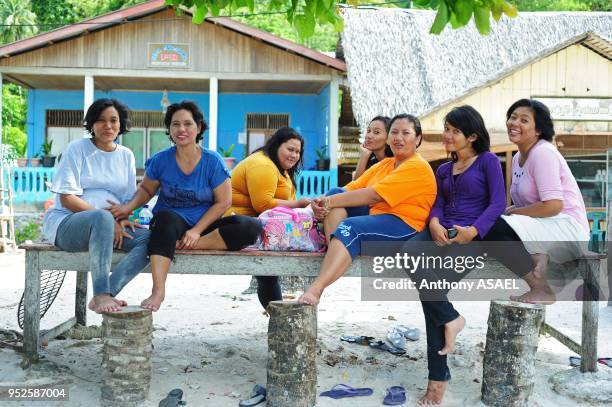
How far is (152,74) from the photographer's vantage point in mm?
12773

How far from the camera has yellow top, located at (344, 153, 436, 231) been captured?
402 cm

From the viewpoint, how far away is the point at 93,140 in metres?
4.42

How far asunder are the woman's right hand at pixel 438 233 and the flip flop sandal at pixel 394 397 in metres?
0.94

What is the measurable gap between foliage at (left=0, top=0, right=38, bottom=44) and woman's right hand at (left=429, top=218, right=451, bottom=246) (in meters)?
26.5

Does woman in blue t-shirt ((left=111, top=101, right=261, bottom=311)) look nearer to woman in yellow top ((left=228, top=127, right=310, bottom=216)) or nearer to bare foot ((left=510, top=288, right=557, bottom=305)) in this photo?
woman in yellow top ((left=228, top=127, right=310, bottom=216))

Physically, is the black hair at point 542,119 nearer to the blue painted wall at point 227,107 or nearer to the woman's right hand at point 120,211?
the woman's right hand at point 120,211

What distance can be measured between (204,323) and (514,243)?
9.37 ft

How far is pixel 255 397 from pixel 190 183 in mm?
1457

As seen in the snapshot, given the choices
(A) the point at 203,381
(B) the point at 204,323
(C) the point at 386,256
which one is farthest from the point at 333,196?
(B) the point at 204,323

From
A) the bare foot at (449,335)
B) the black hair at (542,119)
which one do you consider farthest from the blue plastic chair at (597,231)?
the bare foot at (449,335)

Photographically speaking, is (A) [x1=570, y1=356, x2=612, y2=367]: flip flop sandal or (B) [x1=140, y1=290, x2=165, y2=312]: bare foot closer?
(B) [x1=140, y1=290, x2=165, y2=312]: bare foot

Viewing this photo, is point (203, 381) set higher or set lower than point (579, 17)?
lower

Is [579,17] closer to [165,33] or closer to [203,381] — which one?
[165,33]

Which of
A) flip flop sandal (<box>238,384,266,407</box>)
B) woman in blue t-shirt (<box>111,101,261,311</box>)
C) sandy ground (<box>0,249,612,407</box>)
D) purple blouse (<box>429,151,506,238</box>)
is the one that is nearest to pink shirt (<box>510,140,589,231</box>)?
purple blouse (<box>429,151,506,238</box>)
